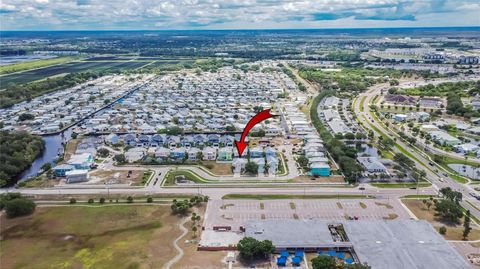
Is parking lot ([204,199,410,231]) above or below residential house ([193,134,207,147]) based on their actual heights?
below

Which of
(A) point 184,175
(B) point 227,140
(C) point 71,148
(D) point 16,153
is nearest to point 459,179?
(B) point 227,140

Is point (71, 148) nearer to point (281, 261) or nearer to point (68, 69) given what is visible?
point (281, 261)

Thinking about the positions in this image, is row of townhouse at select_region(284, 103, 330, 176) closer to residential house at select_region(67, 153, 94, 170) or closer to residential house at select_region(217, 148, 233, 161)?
residential house at select_region(217, 148, 233, 161)

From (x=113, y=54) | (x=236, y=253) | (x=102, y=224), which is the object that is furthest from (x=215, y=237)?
(x=113, y=54)

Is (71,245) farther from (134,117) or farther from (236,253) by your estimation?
(134,117)

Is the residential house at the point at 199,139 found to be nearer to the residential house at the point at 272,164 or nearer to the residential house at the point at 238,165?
the residential house at the point at 238,165

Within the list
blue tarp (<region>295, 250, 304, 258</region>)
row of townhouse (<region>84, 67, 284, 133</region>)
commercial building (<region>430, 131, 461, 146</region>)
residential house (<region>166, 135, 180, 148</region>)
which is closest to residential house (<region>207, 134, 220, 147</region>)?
residential house (<region>166, 135, 180, 148</region>)

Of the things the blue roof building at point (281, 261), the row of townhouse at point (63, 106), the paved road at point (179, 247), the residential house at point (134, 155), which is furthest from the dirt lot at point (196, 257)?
the row of townhouse at point (63, 106)
